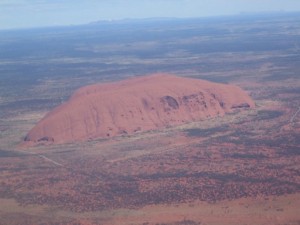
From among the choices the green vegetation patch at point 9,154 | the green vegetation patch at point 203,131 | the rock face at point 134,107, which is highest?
the rock face at point 134,107

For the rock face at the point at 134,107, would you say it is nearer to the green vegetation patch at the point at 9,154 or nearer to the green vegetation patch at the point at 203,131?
the green vegetation patch at the point at 9,154

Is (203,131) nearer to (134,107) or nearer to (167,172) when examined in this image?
(134,107)

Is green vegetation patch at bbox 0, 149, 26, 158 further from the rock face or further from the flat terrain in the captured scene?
the rock face

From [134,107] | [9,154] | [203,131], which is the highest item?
[134,107]

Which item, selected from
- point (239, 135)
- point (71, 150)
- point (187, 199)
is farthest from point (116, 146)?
point (187, 199)

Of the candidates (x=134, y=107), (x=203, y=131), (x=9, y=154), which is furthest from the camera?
(x=134, y=107)

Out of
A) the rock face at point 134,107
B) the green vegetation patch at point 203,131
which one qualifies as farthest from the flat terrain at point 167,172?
the rock face at point 134,107

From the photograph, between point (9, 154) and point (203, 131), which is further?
point (203, 131)

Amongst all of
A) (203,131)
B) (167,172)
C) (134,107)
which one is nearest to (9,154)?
(134,107)

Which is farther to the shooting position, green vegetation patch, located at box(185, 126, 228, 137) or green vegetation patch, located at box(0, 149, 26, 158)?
green vegetation patch, located at box(185, 126, 228, 137)

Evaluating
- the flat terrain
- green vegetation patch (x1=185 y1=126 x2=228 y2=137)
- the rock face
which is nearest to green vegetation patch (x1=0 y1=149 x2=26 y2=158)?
the flat terrain
